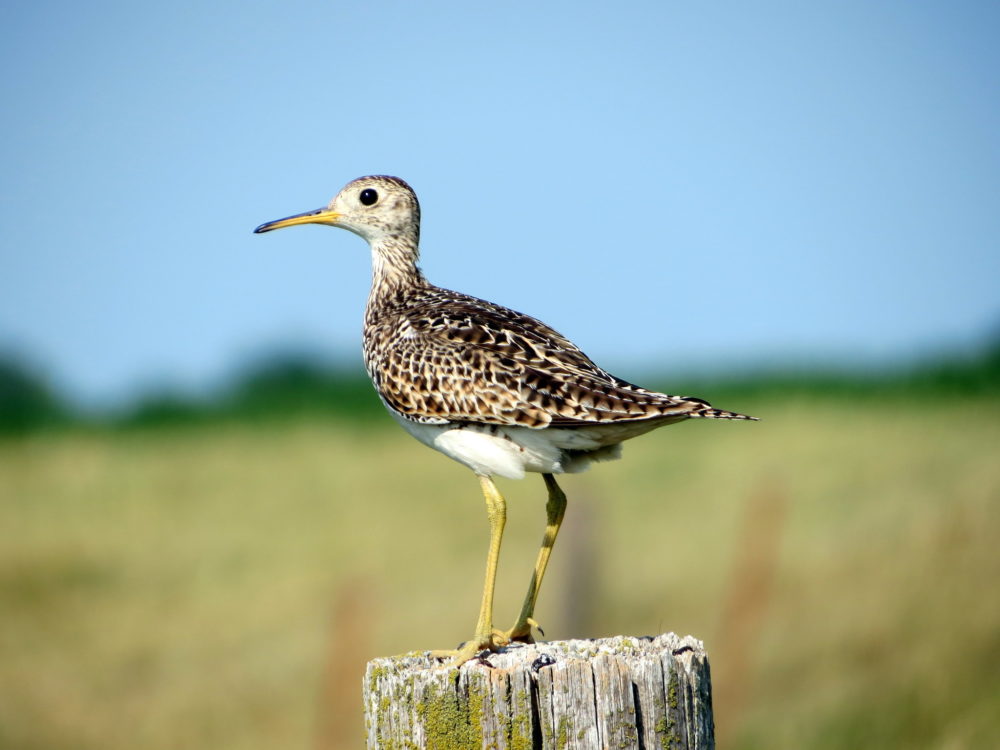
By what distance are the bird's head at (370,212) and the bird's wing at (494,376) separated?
1.30m

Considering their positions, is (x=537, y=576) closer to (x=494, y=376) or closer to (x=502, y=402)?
(x=502, y=402)

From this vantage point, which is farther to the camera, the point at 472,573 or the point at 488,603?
the point at 472,573

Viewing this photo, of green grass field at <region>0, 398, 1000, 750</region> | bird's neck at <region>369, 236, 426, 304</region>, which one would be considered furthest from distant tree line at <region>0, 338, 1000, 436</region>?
bird's neck at <region>369, 236, 426, 304</region>

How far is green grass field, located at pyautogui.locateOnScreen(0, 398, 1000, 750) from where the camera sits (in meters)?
13.3

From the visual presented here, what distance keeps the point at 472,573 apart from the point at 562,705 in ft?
55.6

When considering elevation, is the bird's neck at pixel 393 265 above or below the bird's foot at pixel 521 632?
above

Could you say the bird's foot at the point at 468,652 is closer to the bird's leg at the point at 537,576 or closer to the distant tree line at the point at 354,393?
the bird's leg at the point at 537,576

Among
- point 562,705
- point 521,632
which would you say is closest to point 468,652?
point 521,632

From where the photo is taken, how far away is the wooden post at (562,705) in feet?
15.9

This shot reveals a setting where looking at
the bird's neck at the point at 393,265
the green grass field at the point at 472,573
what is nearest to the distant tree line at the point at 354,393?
the green grass field at the point at 472,573

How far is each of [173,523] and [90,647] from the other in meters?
6.63

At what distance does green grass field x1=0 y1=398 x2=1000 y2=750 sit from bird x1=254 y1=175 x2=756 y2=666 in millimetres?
5137

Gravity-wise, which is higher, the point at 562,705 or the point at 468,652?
the point at 562,705

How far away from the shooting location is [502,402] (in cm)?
722
